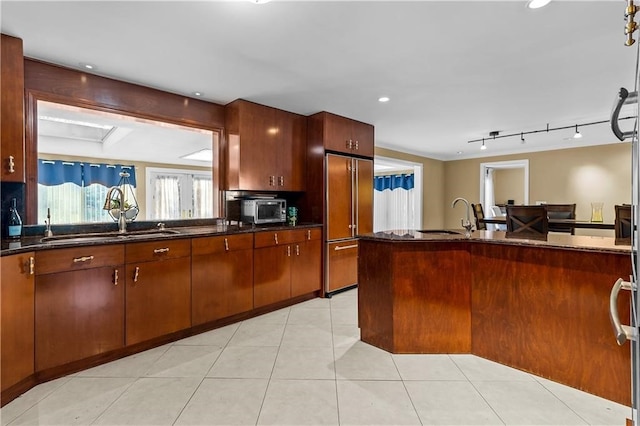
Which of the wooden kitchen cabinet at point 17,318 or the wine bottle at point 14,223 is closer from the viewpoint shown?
the wooden kitchen cabinet at point 17,318

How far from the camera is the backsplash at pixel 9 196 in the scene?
7.73ft

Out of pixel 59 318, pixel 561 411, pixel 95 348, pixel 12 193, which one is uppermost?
pixel 12 193

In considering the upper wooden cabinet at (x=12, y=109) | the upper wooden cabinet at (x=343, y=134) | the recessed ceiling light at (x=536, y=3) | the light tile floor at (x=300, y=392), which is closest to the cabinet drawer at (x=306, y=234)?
the upper wooden cabinet at (x=343, y=134)

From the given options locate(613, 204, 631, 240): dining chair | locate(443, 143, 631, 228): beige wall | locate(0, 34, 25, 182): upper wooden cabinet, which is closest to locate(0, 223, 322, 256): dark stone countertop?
locate(0, 34, 25, 182): upper wooden cabinet

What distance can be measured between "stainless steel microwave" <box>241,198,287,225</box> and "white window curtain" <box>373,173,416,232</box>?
406 cm

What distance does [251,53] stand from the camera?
8.01 feet

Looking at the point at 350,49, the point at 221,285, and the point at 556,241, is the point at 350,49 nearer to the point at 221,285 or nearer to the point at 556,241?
the point at 556,241

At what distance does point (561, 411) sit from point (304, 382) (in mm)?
1537

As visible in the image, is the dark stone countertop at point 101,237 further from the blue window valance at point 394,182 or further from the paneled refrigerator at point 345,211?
the blue window valance at point 394,182

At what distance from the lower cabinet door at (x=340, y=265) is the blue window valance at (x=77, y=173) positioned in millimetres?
3305

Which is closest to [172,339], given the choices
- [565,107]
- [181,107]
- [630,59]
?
[181,107]

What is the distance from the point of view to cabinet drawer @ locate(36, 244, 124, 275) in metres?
2.09

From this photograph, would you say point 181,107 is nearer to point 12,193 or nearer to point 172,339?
point 12,193

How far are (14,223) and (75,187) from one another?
298 centimetres
